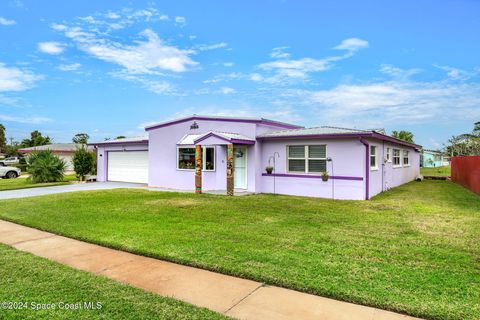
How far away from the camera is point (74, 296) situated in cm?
391

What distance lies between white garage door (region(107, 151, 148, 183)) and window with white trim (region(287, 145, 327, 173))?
1017 cm

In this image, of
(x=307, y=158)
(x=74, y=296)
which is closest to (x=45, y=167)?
(x=307, y=158)

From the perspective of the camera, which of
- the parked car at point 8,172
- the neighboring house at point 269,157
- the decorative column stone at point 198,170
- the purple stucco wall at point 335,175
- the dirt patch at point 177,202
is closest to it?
the dirt patch at point 177,202

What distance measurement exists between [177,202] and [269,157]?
512cm

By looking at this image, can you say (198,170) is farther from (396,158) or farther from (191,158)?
(396,158)

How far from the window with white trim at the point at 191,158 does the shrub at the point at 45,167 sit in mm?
10239

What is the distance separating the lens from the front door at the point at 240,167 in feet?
49.9

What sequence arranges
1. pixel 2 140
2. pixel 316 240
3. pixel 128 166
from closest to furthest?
pixel 316 240
pixel 128 166
pixel 2 140

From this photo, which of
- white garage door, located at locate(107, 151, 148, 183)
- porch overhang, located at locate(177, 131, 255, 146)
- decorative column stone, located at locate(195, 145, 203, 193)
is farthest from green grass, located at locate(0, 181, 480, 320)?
white garage door, located at locate(107, 151, 148, 183)

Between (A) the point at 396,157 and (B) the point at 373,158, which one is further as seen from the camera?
(A) the point at 396,157

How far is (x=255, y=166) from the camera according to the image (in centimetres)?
1484

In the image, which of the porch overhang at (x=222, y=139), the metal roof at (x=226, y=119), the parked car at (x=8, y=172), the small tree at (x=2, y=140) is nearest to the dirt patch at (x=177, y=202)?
the porch overhang at (x=222, y=139)

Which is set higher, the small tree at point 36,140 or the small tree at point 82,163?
the small tree at point 36,140

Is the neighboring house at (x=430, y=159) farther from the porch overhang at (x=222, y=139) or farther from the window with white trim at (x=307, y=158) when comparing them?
the porch overhang at (x=222, y=139)
